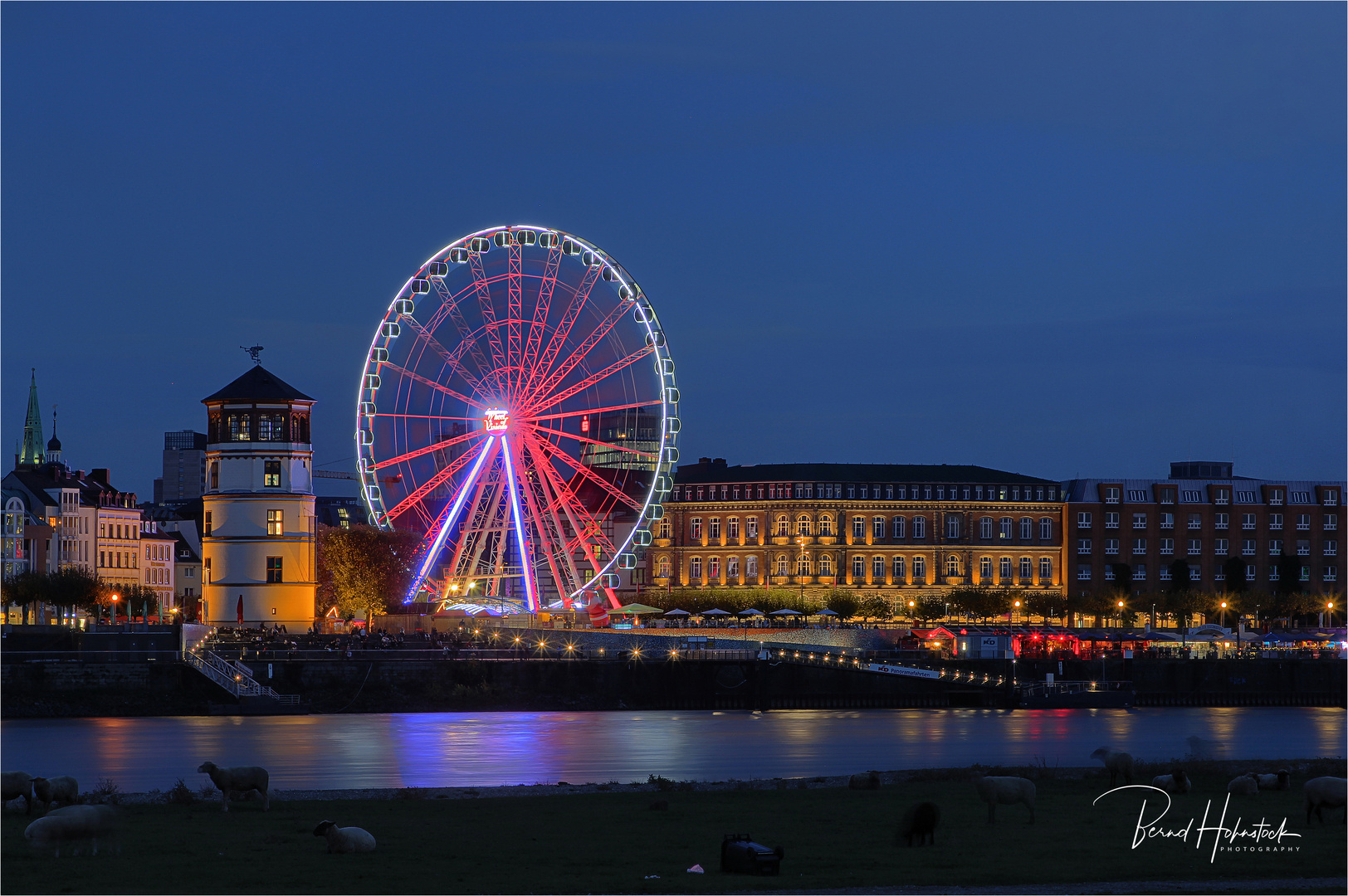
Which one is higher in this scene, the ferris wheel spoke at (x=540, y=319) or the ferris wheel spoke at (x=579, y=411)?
the ferris wheel spoke at (x=540, y=319)

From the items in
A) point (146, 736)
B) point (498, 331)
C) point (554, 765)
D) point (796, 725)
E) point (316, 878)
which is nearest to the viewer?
point (316, 878)

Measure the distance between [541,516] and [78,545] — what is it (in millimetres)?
66727

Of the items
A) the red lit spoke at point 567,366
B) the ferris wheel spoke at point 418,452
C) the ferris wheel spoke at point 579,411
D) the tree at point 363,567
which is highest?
the red lit spoke at point 567,366

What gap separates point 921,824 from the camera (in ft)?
99.5

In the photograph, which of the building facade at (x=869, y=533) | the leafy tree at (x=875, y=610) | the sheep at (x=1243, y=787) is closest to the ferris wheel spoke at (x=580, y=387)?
the sheep at (x=1243, y=787)

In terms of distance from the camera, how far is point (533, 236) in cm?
8100

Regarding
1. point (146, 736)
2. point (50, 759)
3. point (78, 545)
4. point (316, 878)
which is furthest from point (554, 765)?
point (78, 545)

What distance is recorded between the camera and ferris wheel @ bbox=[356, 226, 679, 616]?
3127 inches

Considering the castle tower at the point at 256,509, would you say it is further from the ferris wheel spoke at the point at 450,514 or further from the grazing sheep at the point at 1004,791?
the grazing sheep at the point at 1004,791

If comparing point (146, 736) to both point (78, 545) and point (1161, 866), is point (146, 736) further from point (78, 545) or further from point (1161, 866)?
point (78, 545)

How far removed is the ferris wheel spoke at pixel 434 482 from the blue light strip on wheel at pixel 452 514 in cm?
18

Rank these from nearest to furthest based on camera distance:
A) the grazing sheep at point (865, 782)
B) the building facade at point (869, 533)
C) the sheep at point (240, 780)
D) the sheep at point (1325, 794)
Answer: the sheep at point (1325, 794)
the sheep at point (240, 780)
the grazing sheep at point (865, 782)
the building facade at point (869, 533)

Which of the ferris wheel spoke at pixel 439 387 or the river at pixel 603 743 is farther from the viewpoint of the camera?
the ferris wheel spoke at pixel 439 387

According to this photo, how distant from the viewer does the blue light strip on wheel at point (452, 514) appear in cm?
8112
